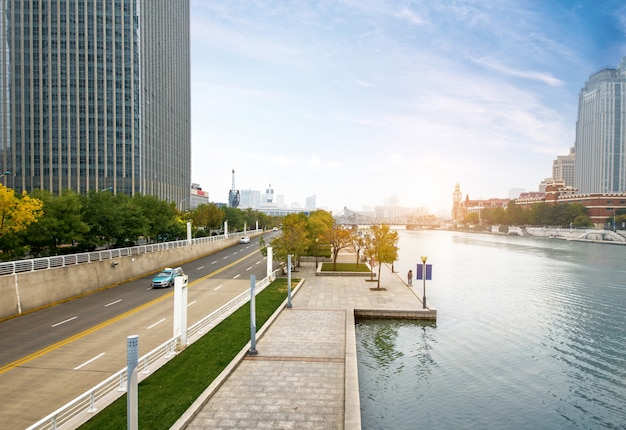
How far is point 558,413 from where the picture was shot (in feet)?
57.5

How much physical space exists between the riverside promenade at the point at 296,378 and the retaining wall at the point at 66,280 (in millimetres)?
16473

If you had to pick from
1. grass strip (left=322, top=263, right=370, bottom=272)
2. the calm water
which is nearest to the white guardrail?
the calm water

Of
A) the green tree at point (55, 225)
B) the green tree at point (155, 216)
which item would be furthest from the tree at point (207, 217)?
the green tree at point (55, 225)

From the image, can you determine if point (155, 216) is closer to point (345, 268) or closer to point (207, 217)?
point (345, 268)

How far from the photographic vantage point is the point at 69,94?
96.9m

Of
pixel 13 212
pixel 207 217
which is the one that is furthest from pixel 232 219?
pixel 13 212

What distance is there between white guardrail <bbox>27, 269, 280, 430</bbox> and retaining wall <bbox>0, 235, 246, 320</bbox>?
12895 mm

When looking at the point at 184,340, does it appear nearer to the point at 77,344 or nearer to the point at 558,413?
the point at 77,344

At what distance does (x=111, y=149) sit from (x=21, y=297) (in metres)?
80.2

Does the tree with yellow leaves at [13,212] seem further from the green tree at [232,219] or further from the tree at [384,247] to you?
the green tree at [232,219]

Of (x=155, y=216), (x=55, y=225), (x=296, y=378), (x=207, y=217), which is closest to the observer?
(x=296, y=378)

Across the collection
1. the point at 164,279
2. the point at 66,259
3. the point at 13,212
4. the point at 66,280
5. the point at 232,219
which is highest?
the point at 13,212

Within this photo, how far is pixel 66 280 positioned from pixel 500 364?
30.0 m

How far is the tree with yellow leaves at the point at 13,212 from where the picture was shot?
28.4 meters
